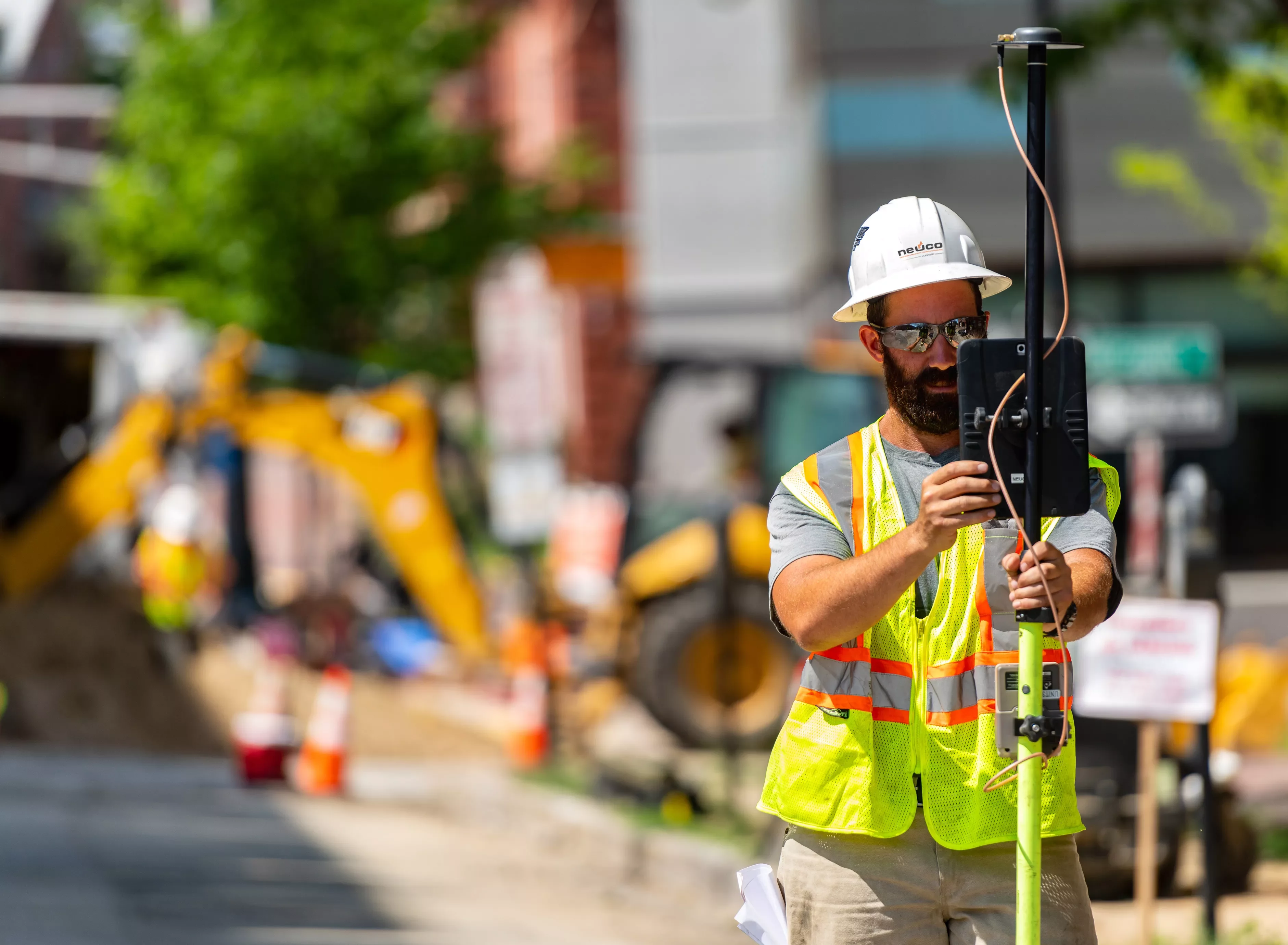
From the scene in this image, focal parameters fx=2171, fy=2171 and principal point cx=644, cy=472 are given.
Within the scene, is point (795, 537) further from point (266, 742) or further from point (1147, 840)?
point (266, 742)

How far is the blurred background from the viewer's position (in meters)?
10.6

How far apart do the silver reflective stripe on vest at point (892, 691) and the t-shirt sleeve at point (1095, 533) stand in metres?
0.34

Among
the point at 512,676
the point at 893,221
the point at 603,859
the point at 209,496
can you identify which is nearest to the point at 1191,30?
the point at 603,859

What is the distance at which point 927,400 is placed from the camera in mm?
3572

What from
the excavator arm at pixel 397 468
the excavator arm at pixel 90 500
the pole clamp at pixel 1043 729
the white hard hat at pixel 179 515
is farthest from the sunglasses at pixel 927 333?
the white hard hat at pixel 179 515

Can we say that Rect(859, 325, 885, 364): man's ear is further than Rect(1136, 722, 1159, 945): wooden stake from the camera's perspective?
No

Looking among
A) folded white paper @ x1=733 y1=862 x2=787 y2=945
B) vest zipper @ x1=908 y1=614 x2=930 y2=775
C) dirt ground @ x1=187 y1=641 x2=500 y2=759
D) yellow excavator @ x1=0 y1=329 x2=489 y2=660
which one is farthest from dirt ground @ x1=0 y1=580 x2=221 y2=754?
vest zipper @ x1=908 y1=614 x2=930 y2=775

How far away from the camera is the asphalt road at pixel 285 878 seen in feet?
30.7

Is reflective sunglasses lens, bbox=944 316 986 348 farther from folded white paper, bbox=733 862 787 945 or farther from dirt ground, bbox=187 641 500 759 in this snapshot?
dirt ground, bbox=187 641 500 759

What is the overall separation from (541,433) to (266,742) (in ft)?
71.1

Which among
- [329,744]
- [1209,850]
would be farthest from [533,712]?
[1209,850]

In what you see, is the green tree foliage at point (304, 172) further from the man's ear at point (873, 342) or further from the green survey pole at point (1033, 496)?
the green survey pole at point (1033, 496)

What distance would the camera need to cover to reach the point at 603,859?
11.6 meters

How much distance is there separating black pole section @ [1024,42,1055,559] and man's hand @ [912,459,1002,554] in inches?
3.0
